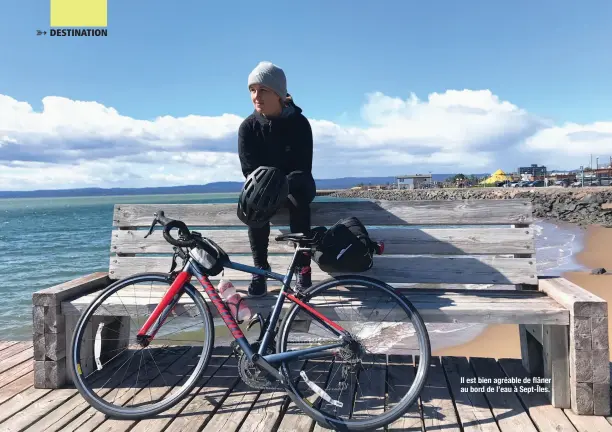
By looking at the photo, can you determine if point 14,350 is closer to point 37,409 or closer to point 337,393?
point 37,409

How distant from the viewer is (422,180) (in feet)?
320

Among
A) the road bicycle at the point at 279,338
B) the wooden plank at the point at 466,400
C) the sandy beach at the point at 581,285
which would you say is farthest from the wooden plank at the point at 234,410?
the sandy beach at the point at 581,285

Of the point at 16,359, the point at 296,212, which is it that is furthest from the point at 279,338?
the point at 16,359

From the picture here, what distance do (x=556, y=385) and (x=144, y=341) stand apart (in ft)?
9.13

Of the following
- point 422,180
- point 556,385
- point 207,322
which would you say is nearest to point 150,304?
point 207,322

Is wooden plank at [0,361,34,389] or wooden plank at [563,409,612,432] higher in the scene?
wooden plank at [0,361,34,389]

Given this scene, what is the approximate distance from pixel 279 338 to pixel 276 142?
1.50 m

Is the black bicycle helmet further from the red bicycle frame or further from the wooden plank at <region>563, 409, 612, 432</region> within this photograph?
the wooden plank at <region>563, 409, 612, 432</region>

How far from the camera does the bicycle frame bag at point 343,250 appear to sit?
295 cm

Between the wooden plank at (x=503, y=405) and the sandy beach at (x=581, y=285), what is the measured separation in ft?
12.7

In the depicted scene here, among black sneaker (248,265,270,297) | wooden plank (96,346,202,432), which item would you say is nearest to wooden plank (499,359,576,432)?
black sneaker (248,265,270,297)

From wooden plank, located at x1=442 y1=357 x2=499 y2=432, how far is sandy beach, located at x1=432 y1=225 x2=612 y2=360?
378 cm

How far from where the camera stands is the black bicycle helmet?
9.82 feet

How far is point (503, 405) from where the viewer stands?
2.99 metres
